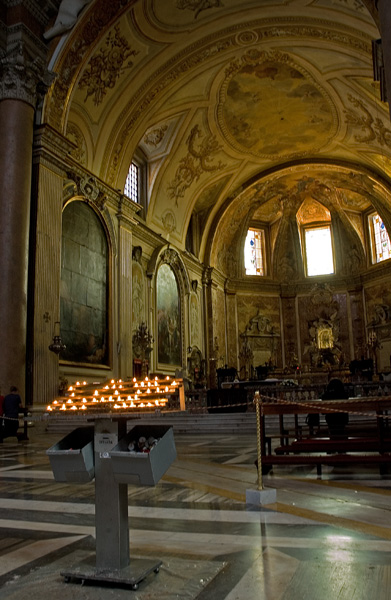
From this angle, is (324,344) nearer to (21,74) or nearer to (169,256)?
(169,256)

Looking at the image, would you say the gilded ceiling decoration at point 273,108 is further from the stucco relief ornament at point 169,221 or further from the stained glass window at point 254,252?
the stained glass window at point 254,252

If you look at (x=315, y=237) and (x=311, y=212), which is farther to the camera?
(x=315, y=237)

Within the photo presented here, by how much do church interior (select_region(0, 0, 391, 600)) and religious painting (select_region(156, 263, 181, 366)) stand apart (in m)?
0.13

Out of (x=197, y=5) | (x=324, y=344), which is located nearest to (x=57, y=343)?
(x=197, y=5)

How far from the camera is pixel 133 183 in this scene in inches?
949

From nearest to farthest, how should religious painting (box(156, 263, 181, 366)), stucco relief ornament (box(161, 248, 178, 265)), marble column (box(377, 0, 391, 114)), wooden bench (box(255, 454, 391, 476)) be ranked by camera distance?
wooden bench (box(255, 454, 391, 476)) → marble column (box(377, 0, 391, 114)) → religious painting (box(156, 263, 181, 366)) → stucco relief ornament (box(161, 248, 178, 265))

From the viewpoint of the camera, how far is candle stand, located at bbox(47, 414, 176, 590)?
2518 mm

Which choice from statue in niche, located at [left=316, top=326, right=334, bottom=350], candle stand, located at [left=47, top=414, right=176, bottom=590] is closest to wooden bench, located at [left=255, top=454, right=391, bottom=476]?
candle stand, located at [left=47, top=414, right=176, bottom=590]

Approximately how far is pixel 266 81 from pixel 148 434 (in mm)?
23099

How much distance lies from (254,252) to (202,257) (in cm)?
609

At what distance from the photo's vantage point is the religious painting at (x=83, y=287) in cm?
1698

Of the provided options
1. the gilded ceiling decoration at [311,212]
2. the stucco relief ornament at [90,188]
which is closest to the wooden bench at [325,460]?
the stucco relief ornament at [90,188]

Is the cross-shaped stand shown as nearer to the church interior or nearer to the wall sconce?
the church interior

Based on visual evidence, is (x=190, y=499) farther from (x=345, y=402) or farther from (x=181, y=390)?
(x=181, y=390)
